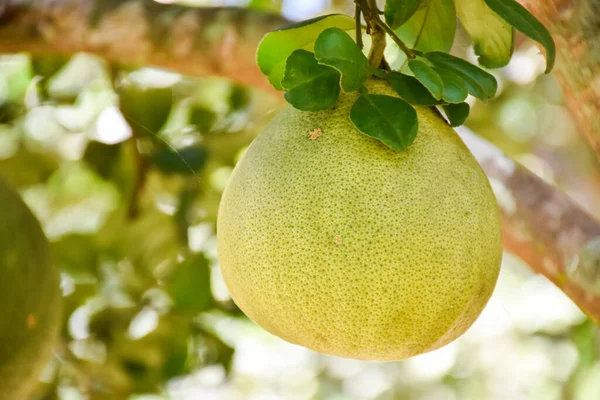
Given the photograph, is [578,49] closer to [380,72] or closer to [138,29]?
[380,72]

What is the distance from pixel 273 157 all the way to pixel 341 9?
1628 mm

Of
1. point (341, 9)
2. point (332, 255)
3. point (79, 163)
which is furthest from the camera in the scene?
point (341, 9)

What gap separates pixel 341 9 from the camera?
222cm

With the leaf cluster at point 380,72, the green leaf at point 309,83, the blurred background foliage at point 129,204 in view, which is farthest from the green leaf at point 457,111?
the blurred background foliage at point 129,204

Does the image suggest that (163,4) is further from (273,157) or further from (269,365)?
(269,365)

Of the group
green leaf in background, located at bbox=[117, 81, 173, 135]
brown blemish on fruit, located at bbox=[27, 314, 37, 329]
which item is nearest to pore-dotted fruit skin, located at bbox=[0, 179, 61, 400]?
brown blemish on fruit, located at bbox=[27, 314, 37, 329]

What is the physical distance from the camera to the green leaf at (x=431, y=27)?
79 centimetres

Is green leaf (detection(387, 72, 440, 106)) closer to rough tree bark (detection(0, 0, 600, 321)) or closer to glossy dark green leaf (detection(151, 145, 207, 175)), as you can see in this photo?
rough tree bark (detection(0, 0, 600, 321))

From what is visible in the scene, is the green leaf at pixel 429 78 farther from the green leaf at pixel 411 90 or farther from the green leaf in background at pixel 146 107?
the green leaf in background at pixel 146 107

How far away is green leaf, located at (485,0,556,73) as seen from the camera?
64 cm

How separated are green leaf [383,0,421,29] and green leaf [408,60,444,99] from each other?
7 cm

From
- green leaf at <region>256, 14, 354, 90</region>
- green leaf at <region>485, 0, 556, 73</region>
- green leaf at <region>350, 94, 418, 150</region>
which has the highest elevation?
green leaf at <region>485, 0, 556, 73</region>

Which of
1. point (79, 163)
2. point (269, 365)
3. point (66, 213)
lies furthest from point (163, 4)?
point (269, 365)

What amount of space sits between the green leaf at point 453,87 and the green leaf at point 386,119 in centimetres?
4
